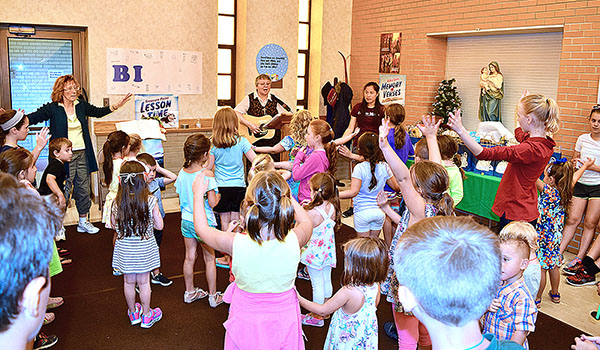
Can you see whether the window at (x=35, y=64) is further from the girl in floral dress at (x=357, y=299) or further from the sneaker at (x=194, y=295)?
the girl in floral dress at (x=357, y=299)

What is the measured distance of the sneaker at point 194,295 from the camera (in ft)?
14.5

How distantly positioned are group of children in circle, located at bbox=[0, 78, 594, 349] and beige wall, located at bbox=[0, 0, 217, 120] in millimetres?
2968

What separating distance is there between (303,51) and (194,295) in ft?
20.2

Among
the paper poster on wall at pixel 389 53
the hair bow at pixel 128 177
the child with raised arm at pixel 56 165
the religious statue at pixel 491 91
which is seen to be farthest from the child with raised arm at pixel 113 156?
the paper poster on wall at pixel 389 53

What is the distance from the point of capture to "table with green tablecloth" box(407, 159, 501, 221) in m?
6.06

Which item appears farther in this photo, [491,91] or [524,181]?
[491,91]

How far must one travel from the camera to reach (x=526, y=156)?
3.57m

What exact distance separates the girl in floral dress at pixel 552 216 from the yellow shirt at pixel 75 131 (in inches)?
190

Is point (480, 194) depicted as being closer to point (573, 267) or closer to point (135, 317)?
point (573, 267)

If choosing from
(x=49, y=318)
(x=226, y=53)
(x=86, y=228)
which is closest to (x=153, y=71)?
(x=226, y=53)

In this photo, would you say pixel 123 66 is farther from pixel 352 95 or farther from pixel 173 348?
pixel 173 348

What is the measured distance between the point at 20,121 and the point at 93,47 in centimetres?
315

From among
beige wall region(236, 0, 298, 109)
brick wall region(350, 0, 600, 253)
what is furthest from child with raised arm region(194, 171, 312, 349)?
beige wall region(236, 0, 298, 109)

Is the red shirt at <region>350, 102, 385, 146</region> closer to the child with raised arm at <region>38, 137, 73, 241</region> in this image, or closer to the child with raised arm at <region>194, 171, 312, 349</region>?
the child with raised arm at <region>38, 137, 73, 241</region>
